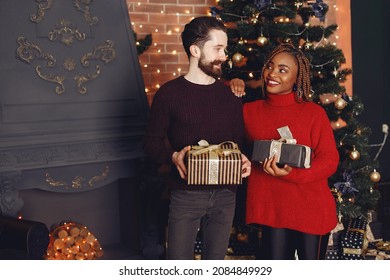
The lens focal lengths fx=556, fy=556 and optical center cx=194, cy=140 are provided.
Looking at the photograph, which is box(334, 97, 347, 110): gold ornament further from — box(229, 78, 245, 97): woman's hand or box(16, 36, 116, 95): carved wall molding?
box(16, 36, 116, 95): carved wall molding

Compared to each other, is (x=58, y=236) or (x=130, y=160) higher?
(x=130, y=160)

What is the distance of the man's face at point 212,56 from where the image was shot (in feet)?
8.34

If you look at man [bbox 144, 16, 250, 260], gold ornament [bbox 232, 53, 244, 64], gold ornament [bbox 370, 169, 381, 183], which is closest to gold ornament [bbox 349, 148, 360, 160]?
gold ornament [bbox 370, 169, 381, 183]

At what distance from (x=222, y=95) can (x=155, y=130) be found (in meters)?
0.36

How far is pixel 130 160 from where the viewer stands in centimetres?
368

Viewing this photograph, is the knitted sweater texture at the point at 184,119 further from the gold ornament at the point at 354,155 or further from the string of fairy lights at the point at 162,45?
the string of fairy lights at the point at 162,45

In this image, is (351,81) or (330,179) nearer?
(330,179)

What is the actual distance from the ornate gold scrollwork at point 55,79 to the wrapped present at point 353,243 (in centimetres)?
216

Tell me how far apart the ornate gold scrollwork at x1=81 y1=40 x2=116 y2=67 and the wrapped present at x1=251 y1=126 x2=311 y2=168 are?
1.35m

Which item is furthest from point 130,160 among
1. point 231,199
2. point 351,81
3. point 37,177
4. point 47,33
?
point 351,81

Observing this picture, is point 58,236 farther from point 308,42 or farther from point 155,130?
point 308,42

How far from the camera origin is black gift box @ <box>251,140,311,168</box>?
100 inches

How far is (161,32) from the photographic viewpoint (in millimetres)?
4426

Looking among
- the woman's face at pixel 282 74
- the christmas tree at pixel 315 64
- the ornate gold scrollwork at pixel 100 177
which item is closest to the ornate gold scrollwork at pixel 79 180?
the ornate gold scrollwork at pixel 100 177
